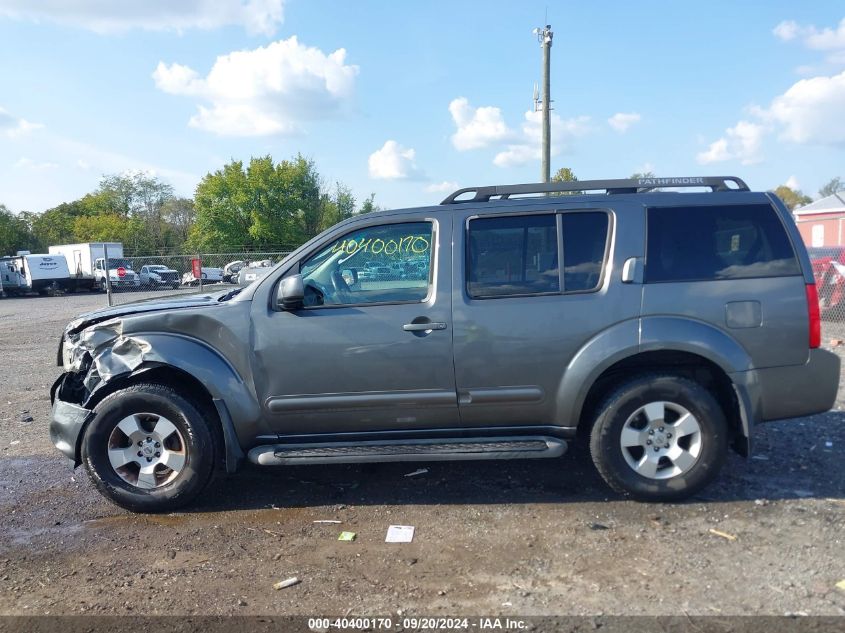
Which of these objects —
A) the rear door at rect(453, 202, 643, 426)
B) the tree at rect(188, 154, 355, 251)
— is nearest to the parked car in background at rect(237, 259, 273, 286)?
the rear door at rect(453, 202, 643, 426)

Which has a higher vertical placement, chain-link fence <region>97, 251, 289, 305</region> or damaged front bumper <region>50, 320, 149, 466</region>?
chain-link fence <region>97, 251, 289, 305</region>

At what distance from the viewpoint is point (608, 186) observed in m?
4.54

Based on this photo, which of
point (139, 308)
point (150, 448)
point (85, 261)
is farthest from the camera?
point (85, 261)

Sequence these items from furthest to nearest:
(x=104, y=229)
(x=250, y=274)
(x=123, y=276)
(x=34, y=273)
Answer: (x=104, y=229) < (x=34, y=273) < (x=123, y=276) < (x=250, y=274)

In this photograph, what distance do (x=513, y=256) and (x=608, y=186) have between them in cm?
84

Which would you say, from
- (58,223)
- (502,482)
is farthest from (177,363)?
(58,223)

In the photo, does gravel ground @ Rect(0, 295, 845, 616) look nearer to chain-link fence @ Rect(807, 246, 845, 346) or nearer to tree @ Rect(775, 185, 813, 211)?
chain-link fence @ Rect(807, 246, 845, 346)

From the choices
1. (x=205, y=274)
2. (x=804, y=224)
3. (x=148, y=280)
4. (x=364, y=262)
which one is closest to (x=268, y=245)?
(x=148, y=280)

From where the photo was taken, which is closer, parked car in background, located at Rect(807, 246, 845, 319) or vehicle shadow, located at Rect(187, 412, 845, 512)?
vehicle shadow, located at Rect(187, 412, 845, 512)

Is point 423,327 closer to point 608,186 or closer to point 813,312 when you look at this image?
point 608,186

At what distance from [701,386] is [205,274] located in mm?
18022

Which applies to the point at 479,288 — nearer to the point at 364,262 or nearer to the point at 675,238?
the point at 364,262

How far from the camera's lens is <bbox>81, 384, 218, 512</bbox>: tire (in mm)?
4328

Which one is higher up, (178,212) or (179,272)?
(178,212)
